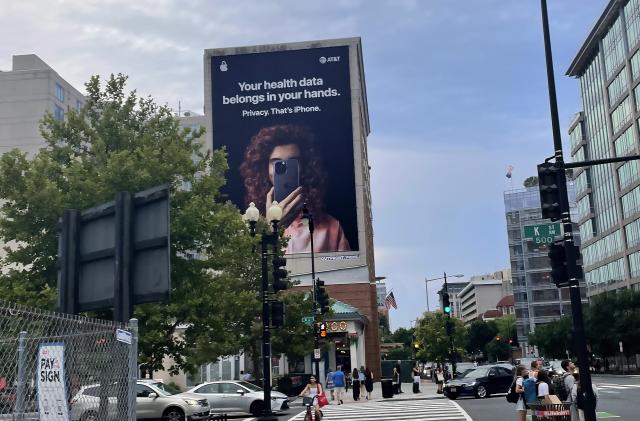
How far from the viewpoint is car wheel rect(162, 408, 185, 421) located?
22688 mm

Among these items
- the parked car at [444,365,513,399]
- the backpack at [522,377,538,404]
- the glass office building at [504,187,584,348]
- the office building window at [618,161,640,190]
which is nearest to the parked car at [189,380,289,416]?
the parked car at [444,365,513,399]

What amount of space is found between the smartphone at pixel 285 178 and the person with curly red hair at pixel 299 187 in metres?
0.37

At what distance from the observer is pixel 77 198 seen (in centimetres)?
1933

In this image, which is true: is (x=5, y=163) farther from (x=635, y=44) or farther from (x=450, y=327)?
(x=635, y=44)

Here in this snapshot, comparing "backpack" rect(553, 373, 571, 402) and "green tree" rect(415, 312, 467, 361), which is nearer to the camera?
"backpack" rect(553, 373, 571, 402)

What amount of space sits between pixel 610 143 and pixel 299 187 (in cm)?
3696

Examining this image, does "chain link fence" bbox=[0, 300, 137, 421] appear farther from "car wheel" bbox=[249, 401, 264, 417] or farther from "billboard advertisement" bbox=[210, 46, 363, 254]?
"billboard advertisement" bbox=[210, 46, 363, 254]

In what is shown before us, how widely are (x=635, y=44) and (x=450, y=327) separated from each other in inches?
1902

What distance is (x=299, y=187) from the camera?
78938mm

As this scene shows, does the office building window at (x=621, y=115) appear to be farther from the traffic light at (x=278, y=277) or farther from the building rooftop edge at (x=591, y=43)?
the traffic light at (x=278, y=277)

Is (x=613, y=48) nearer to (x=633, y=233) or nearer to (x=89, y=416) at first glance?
(x=633, y=233)

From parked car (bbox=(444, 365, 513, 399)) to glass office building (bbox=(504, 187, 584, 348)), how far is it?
303 ft

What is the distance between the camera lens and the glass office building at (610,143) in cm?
7575

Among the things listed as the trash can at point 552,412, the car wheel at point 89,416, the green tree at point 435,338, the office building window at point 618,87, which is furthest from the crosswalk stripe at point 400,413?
the office building window at point 618,87
